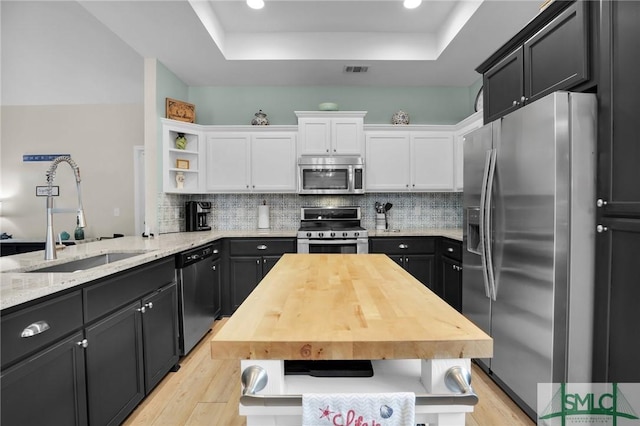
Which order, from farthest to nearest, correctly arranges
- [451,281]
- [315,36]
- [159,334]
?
[315,36], [451,281], [159,334]

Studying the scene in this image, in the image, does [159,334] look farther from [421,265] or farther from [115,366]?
[421,265]

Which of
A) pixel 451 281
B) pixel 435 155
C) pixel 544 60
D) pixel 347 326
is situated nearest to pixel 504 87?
pixel 544 60

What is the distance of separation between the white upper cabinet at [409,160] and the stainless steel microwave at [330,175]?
19 cm

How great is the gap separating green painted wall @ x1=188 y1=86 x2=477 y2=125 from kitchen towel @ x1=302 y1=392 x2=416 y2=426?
159 inches

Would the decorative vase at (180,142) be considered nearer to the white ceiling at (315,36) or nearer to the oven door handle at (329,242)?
the white ceiling at (315,36)

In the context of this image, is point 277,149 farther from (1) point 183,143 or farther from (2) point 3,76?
(2) point 3,76

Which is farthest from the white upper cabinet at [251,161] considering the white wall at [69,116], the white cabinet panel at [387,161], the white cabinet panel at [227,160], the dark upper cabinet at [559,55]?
the dark upper cabinet at [559,55]

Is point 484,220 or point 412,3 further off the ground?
point 412,3

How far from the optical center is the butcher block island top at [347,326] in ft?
2.69

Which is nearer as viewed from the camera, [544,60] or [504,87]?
[544,60]

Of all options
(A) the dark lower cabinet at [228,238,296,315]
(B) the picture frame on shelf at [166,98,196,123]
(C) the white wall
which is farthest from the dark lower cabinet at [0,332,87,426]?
(C) the white wall

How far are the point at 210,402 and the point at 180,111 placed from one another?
315 cm

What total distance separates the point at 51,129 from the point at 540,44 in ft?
22.3

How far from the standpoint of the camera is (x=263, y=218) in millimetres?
4336
